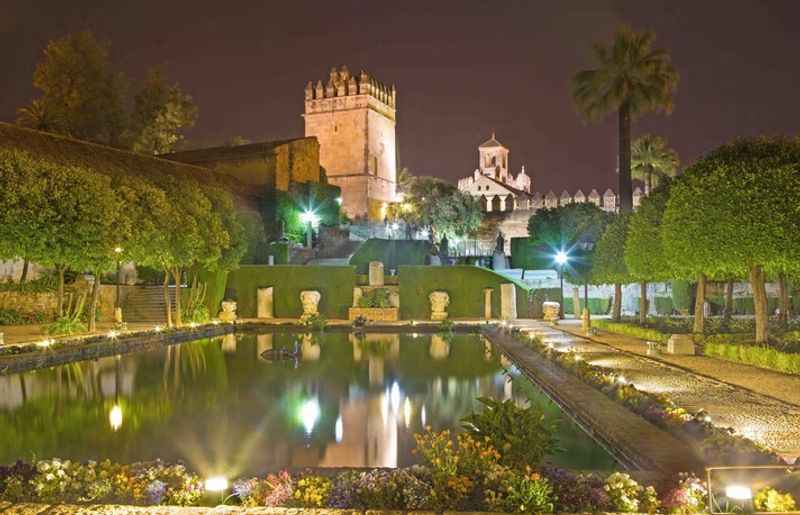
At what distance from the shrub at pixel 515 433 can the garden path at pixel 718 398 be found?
216 centimetres

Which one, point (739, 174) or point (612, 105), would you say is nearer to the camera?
point (739, 174)

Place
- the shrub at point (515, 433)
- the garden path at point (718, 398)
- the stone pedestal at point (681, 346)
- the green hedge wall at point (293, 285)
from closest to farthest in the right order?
the shrub at point (515, 433) → the garden path at point (718, 398) → the stone pedestal at point (681, 346) → the green hedge wall at point (293, 285)

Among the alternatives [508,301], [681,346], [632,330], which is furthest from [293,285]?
[681,346]

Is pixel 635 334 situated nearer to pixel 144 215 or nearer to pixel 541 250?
pixel 144 215

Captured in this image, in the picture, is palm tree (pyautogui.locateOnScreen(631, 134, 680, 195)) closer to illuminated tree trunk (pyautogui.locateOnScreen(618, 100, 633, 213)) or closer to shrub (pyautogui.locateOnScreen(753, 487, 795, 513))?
illuminated tree trunk (pyautogui.locateOnScreen(618, 100, 633, 213))

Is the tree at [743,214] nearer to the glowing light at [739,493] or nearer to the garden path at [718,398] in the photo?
the garden path at [718,398]

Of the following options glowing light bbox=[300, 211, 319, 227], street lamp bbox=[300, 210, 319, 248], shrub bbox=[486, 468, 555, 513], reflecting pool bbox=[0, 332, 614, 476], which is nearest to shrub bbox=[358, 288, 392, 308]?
reflecting pool bbox=[0, 332, 614, 476]

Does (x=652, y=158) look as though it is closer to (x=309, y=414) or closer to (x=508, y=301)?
(x=508, y=301)

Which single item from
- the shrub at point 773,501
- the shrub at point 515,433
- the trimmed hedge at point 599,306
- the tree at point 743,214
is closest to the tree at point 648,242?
the tree at point 743,214

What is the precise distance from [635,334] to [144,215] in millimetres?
14442

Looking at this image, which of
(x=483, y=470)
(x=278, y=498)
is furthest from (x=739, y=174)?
(x=278, y=498)

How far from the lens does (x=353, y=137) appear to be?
61.8m

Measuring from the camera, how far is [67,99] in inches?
1764

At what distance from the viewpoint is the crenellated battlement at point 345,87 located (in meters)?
62.1
